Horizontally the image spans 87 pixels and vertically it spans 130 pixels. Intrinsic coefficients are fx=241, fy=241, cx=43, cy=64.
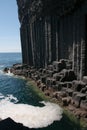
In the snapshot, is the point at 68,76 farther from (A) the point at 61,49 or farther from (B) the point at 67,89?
(A) the point at 61,49

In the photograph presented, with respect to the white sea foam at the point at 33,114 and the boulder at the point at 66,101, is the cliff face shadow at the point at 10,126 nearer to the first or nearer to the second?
the white sea foam at the point at 33,114

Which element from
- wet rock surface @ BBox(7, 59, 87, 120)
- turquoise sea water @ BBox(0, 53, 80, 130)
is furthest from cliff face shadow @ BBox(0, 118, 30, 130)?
wet rock surface @ BBox(7, 59, 87, 120)

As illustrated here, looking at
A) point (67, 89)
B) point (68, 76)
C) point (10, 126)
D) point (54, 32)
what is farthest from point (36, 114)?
point (54, 32)

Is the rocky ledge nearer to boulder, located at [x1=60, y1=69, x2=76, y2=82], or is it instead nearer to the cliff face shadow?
boulder, located at [x1=60, y1=69, x2=76, y2=82]

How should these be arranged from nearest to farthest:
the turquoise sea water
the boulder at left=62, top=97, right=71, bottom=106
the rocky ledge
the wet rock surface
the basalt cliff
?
the turquoise sea water
the rocky ledge
the wet rock surface
the boulder at left=62, top=97, right=71, bottom=106
the basalt cliff

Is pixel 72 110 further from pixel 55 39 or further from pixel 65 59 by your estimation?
pixel 55 39

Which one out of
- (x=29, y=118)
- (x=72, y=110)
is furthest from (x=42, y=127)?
(x=72, y=110)
